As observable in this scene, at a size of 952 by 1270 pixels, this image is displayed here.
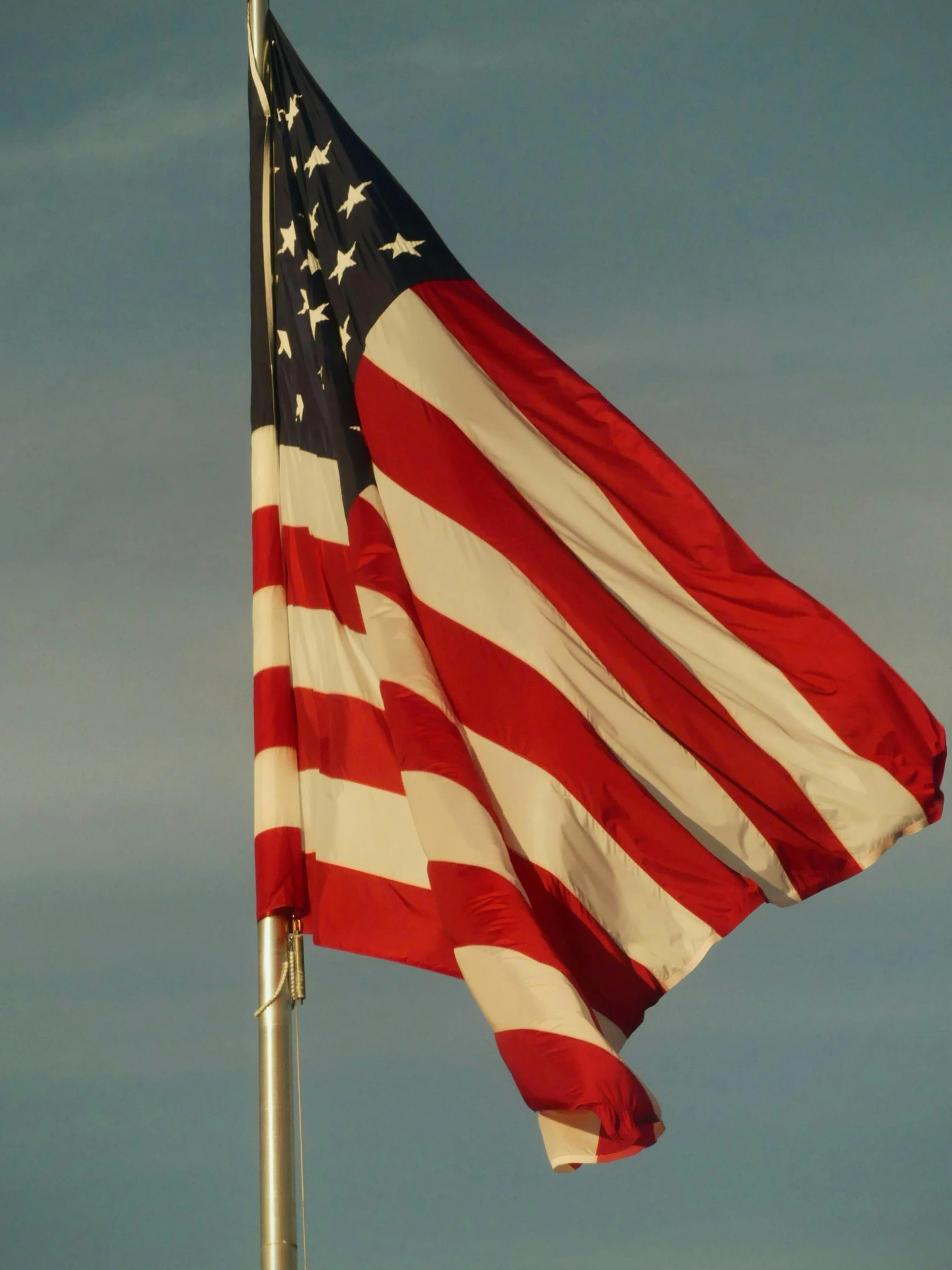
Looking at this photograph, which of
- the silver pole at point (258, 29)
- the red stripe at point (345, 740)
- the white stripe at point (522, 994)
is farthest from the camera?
the silver pole at point (258, 29)

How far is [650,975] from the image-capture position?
11.9 metres

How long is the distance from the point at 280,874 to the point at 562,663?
9.02 ft

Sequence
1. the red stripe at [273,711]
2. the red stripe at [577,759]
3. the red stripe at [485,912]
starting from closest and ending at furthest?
1. the red stripe at [485,912]
2. the red stripe at [273,711]
3. the red stripe at [577,759]

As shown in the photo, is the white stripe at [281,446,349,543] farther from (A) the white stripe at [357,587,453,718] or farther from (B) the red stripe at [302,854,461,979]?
(B) the red stripe at [302,854,461,979]

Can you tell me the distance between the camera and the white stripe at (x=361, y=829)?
11.7 metres

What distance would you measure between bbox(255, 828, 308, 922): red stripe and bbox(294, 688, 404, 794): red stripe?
0.70 metres

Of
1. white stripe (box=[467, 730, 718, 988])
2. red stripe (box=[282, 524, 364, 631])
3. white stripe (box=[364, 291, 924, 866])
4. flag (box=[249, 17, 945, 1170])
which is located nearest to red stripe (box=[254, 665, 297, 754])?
flag (box=[249, 17, 945, 1170])

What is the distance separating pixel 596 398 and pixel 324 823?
401cm

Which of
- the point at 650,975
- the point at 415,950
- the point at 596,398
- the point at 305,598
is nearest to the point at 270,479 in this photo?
the point at 305,598

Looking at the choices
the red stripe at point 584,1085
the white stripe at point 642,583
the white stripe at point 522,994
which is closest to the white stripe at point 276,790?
the white stripe at point 522,994

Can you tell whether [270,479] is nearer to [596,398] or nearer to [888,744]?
[596,398]

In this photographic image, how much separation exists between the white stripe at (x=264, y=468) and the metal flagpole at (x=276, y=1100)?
3217 mm

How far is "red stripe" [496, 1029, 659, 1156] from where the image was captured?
1003cm

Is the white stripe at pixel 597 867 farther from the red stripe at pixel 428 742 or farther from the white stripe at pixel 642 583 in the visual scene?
the white stripe at pixel 642 583
